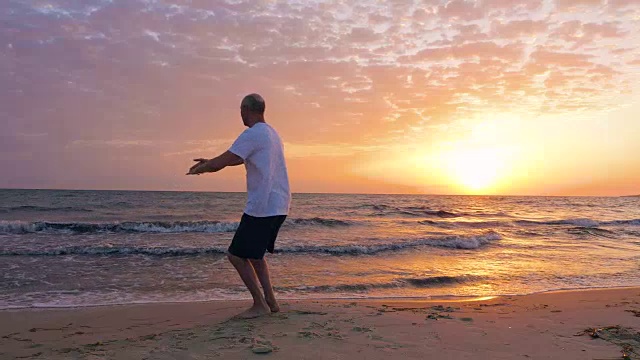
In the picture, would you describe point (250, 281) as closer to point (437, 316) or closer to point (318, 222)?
point (437, 316)

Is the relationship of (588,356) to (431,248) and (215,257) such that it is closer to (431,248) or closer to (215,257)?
(215,257)

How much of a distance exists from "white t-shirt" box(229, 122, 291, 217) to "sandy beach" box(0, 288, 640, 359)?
1.05 m

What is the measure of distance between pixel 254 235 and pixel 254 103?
1.18 metres

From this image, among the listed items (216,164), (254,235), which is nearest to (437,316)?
(254,235)

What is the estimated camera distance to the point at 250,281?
14.5ft

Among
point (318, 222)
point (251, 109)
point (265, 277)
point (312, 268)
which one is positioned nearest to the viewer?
point (251, 109)

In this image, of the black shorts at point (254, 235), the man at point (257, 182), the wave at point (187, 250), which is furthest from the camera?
the wave at point (187, 250)

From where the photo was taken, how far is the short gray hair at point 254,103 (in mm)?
4230

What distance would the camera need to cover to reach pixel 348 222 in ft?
76.4

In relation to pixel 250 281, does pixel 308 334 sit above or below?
below

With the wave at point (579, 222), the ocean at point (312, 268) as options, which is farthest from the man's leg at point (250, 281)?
the wave at point (579, 222)

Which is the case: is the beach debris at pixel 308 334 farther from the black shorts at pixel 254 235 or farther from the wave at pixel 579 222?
the wave at pixel 579 222

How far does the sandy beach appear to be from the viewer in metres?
3.54

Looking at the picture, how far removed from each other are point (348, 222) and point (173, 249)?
12.3 meters
